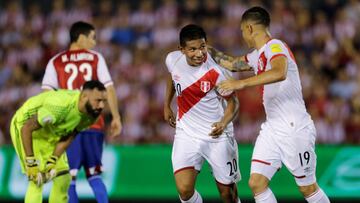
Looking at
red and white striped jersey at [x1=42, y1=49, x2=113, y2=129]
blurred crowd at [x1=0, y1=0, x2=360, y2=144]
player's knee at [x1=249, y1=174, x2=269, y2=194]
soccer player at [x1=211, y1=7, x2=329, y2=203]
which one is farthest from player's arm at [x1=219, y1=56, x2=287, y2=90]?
blurred crowd at [x1=0, y1=0, x2=360, y2=144]

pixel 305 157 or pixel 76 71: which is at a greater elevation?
pixel 76 71

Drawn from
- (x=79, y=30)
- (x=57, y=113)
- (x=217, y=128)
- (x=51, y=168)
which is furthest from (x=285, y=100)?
(x=79, y=30)

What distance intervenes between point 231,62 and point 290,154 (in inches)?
48.3

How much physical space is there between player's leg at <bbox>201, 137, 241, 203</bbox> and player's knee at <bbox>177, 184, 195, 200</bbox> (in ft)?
1.03

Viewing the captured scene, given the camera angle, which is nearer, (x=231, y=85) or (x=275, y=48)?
(x=231, y=85)

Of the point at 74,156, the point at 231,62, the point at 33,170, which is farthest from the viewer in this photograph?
the point at 74,156

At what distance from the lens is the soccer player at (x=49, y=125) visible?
9752 millimetres

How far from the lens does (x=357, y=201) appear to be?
46.2ft

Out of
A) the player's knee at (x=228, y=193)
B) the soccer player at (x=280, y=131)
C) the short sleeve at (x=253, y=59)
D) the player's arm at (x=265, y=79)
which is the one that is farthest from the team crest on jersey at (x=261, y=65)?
the player's knee at (x=228, y=193)

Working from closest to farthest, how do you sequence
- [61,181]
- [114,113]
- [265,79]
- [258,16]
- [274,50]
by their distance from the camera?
[265,79] < [274,50] < [258,16] < [61,181] < [114,113]

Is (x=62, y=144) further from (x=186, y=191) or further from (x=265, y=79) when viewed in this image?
(x=265, y=79)

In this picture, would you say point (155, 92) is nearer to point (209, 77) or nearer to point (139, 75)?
point (139, 75)

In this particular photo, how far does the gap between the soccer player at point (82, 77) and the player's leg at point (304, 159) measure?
260 cm

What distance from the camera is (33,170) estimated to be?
9.94 m
